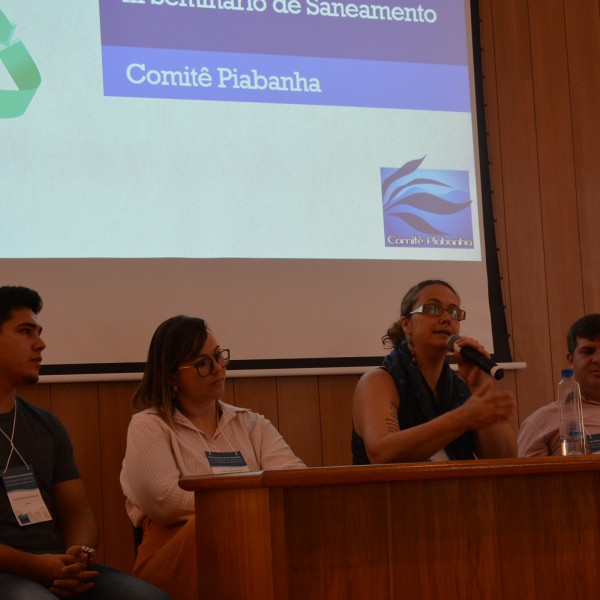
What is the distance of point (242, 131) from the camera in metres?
3.59

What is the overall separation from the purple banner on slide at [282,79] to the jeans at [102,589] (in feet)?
5.69

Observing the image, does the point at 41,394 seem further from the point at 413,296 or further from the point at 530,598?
the point at 530,598

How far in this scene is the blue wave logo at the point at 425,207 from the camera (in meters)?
3.75

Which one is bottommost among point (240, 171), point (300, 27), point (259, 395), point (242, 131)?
point (259, 395)

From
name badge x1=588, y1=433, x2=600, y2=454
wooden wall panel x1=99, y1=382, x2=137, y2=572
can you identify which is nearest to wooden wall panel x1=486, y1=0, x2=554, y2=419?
name badge x1=588, y1=433, x2=600, y2=454

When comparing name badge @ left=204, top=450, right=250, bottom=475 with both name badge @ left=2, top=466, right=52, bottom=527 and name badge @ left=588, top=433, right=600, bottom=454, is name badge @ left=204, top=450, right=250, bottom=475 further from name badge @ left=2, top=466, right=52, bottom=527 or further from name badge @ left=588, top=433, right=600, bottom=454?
name badge @ left=588, top=433, right=600, bottom=454

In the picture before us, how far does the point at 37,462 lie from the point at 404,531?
107cm

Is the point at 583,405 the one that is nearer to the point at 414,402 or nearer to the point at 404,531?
the point at 414,402

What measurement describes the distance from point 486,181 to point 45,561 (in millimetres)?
2356

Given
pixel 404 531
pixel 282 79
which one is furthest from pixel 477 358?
pixel 282 79

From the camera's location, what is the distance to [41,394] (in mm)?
3279

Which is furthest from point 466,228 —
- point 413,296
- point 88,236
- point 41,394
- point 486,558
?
point 486,558

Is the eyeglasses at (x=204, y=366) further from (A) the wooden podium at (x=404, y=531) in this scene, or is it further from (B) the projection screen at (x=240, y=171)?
(A) the wooden podium at (x=404, y=531)

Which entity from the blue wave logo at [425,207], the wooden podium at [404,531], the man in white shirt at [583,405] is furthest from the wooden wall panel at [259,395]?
the wooden podium at [404,531]
